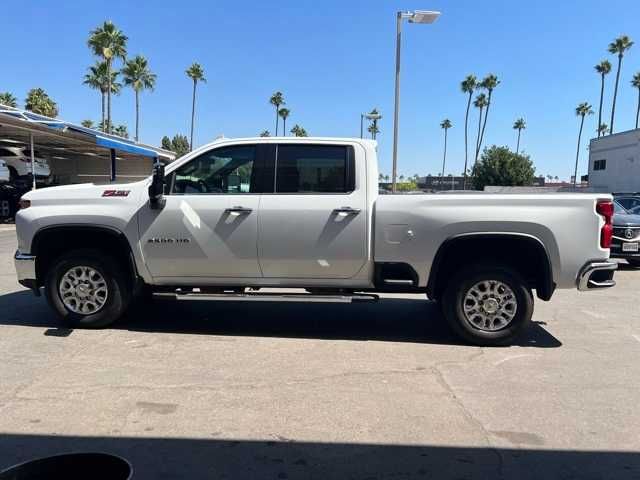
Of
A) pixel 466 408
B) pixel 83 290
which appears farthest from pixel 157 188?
pixel 466 408

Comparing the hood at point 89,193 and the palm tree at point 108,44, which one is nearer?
the hood at point 89,193

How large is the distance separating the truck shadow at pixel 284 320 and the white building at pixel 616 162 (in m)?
36.6

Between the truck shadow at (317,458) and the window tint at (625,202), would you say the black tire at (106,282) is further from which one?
the window tint at (625,202)

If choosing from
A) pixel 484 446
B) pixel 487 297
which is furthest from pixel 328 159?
pixel 484 446

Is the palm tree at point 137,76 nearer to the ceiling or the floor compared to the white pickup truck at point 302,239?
nearer to the ceiling

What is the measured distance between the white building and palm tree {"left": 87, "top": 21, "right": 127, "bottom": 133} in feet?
124

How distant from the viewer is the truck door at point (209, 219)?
6.06 m

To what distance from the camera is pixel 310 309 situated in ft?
25.4

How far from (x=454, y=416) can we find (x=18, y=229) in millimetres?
5006

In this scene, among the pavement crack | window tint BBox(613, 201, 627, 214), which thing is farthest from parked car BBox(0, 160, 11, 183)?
the pavement crack

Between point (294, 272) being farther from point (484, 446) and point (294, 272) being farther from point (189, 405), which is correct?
point (484, 446)

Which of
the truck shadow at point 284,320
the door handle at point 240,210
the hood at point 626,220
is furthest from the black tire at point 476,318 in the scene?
the hood at point 626,220

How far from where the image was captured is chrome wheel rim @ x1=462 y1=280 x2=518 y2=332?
5.91m

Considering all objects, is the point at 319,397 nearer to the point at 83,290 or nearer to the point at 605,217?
the point at 83,290
